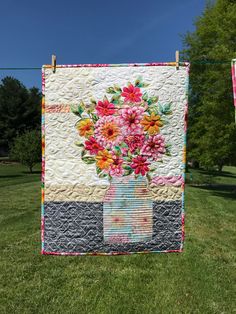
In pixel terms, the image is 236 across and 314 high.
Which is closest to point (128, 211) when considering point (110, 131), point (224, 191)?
point (110, 131)

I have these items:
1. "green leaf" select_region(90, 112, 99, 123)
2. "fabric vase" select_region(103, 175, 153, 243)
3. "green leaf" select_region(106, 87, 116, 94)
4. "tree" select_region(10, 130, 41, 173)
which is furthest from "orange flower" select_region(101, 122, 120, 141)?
"tree" select_region(10, 130, 41, 173)

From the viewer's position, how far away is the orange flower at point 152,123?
353 cm

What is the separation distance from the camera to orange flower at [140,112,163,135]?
353 cm

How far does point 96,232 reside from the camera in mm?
3705

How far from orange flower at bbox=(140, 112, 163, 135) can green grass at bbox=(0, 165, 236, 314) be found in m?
1.88

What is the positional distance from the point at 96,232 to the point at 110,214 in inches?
10.1

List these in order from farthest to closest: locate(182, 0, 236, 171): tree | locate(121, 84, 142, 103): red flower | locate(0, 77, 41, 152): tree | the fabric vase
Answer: locate(0, 77, 41, 152): tree < locate(182, 0, 236, 171): tree < the fabric vase < locate(121, 84, 142, 103): red flower

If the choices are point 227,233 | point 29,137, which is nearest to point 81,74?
point 227,233

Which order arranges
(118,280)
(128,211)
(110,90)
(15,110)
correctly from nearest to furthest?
(110,90) < (128,211) < (118,280) < (15,110)

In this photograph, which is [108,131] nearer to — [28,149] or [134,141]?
[134,141]

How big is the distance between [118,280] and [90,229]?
1046 millimetres

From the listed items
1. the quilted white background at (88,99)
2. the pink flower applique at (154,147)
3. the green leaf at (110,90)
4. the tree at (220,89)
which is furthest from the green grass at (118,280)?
the tree at (220,89)

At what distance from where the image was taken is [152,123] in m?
3.54

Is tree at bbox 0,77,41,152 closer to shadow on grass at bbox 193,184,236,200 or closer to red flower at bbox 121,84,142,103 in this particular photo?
shadow on grass at bbox 193,184,236,200
